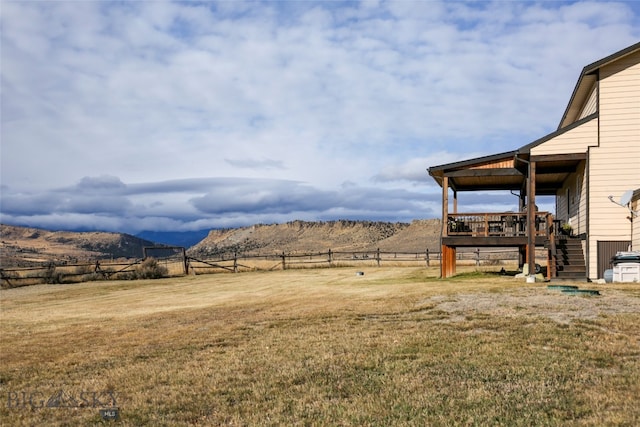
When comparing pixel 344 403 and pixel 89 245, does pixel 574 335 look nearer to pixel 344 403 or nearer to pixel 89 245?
pixel 344 403

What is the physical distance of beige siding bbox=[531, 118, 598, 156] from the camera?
20.8m

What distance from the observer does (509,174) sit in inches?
946

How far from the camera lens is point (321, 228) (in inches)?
4823

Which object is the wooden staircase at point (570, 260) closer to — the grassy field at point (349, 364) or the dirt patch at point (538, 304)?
the grassy field at point (349, 364)

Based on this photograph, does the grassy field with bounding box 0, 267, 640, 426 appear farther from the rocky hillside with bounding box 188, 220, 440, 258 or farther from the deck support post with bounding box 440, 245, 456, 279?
the rocky hillside with bounding box 188, 220, 440, 258

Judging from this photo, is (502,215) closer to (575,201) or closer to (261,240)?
(575,201)

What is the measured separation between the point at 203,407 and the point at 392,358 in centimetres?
326

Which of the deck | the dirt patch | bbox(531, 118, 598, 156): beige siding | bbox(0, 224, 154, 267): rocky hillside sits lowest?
bbox(0, 224, 154, 267): rocky hillside

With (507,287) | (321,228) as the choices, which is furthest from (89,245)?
(507,287)

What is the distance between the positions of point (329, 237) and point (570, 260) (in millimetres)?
92308

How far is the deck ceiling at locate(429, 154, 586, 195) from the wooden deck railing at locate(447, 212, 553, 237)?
5.88 ft

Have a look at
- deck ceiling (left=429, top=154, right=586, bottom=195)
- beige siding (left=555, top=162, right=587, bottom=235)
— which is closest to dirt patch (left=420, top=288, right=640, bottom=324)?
beige siding (left=555, top=162, right=587, bottom=235)

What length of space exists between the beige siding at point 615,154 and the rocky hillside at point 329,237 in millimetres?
54304

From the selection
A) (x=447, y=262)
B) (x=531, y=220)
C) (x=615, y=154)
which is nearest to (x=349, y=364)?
(x=531, y=220)
